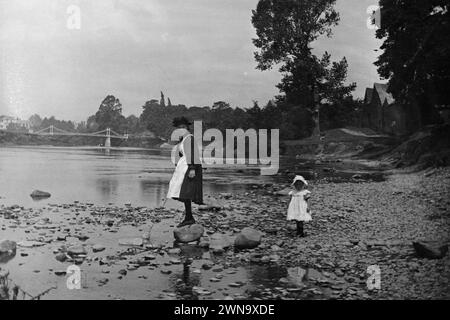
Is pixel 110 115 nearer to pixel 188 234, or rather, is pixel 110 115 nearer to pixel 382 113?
pixel 382 113

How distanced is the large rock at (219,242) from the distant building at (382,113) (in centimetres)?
4696

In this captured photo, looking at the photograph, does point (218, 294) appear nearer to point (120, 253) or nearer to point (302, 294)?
point (302, 294)

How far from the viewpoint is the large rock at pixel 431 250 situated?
280 inches

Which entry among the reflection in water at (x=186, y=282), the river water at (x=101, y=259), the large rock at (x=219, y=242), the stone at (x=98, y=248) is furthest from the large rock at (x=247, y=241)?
the stone at (x=98, y=248)

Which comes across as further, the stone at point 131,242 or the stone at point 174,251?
the stone at point 131,242

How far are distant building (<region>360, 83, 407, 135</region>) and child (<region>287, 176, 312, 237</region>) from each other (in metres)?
46.1

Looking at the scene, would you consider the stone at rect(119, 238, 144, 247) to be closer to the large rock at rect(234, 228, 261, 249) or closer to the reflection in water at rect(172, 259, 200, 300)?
the reflection in water at rect(172, 259, 200, 300)

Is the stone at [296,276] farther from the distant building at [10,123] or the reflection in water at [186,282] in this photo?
the distant building at [10,123]

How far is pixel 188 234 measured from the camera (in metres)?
9.38

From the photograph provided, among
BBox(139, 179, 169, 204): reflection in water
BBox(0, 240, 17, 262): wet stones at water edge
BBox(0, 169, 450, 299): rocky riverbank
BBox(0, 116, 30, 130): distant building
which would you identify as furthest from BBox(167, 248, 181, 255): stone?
BBox(0, 116, 30, 130): distant building

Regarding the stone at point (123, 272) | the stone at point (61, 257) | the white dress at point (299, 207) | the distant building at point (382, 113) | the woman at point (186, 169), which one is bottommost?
the stone at point (123, 272)

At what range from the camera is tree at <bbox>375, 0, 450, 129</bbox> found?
22.5 m
